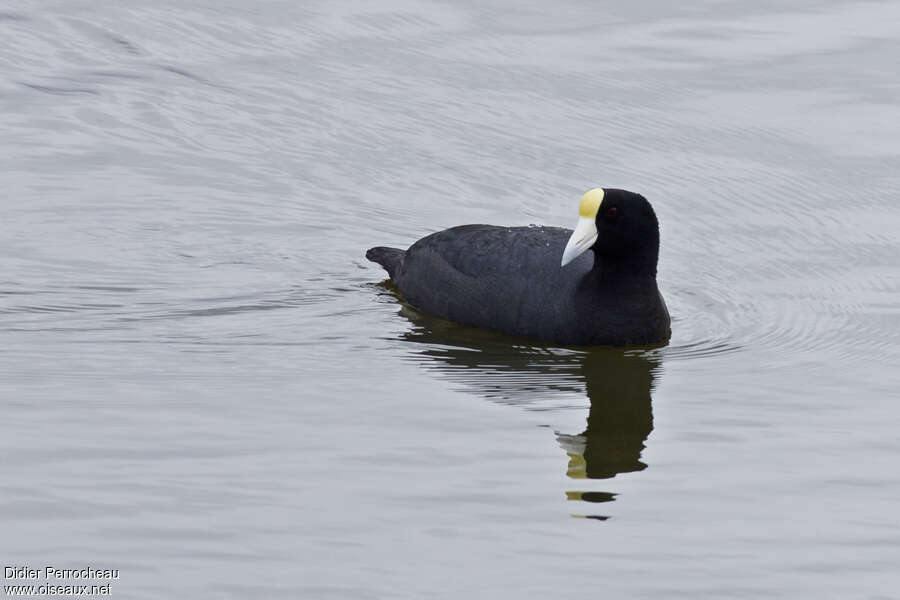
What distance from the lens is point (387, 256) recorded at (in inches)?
391

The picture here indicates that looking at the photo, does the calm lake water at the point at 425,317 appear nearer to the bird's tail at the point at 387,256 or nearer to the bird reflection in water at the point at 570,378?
the bird reflection in water at the point at 570,378

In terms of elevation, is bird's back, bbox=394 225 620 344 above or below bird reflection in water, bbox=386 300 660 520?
above

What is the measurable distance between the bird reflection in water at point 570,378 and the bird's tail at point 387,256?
47 centimetres

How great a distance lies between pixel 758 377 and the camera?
8.22 meters

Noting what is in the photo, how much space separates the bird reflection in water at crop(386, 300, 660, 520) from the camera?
7.14 m

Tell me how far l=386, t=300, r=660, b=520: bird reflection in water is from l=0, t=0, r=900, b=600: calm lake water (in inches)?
1.0

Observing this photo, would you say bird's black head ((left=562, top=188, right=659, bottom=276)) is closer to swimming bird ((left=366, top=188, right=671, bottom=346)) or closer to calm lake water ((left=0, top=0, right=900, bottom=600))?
swimming bird ((left=366, top=188, right=671, bottom=346))

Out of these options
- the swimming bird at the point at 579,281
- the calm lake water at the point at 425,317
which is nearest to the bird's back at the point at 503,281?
the swimming bird at the point at 579,281

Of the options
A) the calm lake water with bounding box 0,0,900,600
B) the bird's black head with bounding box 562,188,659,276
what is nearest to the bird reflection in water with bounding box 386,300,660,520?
the calm lake water with bounding box 0,0,900,600

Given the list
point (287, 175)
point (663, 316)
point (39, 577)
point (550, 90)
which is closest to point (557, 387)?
point (663, 316)

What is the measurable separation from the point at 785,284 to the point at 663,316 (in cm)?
130

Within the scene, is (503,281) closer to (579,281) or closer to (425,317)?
(579,281)

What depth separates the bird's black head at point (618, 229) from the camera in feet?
28.5

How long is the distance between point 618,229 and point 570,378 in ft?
3.04
